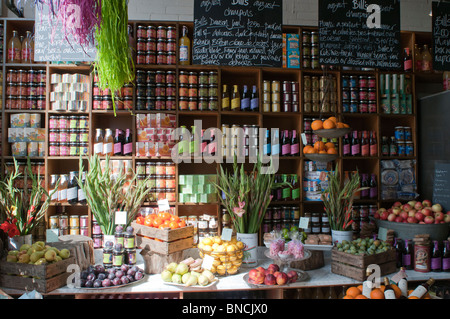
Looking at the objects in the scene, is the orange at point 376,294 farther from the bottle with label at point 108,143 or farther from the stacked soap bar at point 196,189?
the bottle with label at point 108,143

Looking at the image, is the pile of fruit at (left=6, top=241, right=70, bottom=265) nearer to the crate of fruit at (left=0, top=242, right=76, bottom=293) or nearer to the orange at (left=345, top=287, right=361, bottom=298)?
the crate of fruit at (left=0, top=242, right=76, bottom=293)

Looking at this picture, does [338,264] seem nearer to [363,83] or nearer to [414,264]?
[414,264]

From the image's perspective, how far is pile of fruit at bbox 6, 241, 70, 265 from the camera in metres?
2.10

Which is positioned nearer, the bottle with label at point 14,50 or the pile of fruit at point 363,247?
the pile of fruit at point 363,247

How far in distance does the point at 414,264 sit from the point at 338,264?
1.85ft

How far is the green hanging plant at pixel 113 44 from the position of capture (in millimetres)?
2490

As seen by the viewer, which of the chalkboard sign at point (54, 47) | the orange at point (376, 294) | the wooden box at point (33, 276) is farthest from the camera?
the chalkboard sign at point (54, 47)

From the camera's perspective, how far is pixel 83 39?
258 centimetres

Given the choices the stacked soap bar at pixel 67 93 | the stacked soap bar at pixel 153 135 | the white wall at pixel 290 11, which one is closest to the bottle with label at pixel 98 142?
the stacked soap bar at pixel 67 93

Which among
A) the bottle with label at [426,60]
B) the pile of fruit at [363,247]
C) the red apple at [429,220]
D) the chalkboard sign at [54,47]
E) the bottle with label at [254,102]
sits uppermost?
the bottle with label at [426,60]

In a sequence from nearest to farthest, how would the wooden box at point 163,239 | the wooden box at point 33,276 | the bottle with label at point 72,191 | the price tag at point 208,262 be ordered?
the wooden box at point 33,276
the price tag at point 208,262
the wooden box at point 163,239
the bottle with label at point 72,191

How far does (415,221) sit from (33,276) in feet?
8.74

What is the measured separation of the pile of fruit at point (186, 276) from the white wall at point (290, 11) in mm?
3006

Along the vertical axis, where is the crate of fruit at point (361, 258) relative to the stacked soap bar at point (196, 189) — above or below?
below
